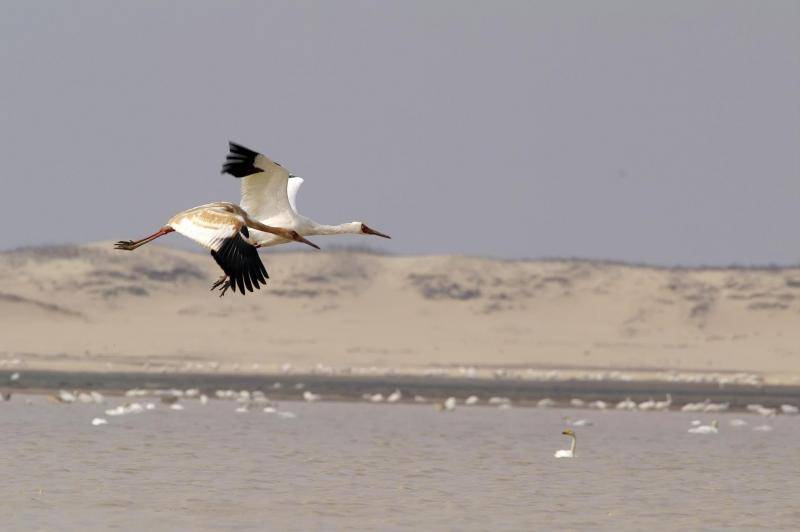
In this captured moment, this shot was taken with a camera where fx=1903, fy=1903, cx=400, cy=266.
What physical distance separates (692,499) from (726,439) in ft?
28.5

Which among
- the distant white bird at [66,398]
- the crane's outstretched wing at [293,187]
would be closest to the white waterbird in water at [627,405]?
the distant white bird at [66,398]

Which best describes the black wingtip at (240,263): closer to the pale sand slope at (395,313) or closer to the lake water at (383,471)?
the lake water at (383,471)

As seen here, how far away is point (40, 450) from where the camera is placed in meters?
25.5

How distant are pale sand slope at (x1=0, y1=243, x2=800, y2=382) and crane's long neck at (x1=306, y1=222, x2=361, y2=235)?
95.4 ft

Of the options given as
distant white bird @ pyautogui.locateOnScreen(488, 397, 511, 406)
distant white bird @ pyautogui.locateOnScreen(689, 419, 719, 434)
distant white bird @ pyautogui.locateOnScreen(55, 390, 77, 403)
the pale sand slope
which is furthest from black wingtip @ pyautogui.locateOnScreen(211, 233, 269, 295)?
the pale sand slope

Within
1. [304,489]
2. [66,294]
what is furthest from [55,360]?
[304,489]

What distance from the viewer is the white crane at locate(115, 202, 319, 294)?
1462 centimetres

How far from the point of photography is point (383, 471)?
77.5 ft

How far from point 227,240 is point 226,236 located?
0.17 feet

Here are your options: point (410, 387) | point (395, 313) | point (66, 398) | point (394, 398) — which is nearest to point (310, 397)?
point (394, 398)

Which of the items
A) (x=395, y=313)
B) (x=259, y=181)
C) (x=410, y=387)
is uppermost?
(x=395, y=313)

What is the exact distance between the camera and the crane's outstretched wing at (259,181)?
16.6 meters

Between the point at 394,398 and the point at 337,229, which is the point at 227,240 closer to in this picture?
the point at 337,229

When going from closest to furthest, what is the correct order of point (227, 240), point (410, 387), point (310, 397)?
point (227, 240) < point (310, 397) < point (410, 387)
